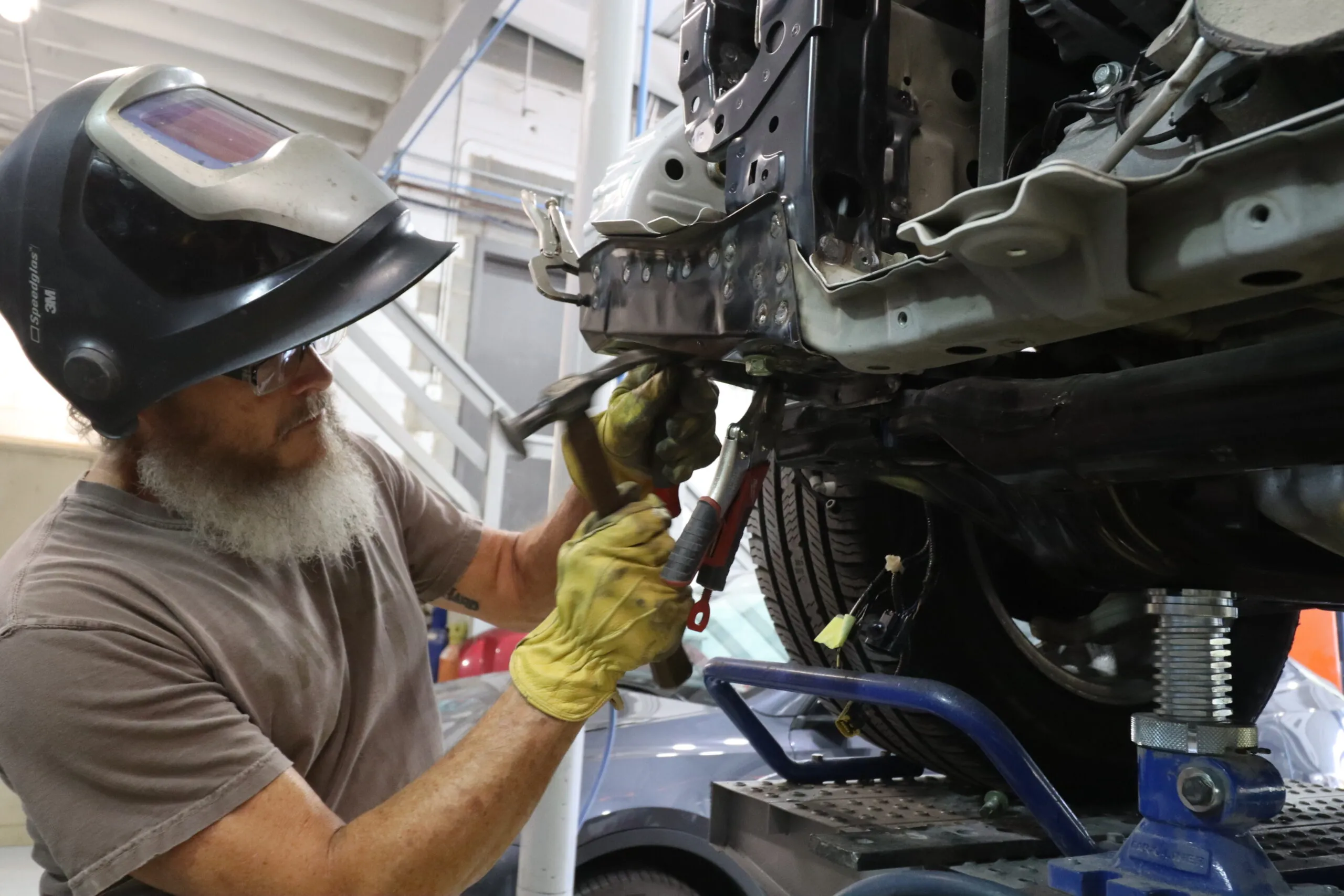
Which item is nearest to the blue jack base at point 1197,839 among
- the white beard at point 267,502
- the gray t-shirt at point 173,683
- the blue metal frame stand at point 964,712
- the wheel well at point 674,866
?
the blue metal frame stand at point 964,712

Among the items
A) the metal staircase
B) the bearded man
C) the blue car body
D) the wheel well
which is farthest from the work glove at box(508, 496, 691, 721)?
the metal staircase

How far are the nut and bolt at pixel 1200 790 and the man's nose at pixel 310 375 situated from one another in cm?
123

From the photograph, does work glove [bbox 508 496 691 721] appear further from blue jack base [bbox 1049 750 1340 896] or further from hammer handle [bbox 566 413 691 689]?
blue jack base [bbox 1049 750 1340 896]

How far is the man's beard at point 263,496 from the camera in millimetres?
1360

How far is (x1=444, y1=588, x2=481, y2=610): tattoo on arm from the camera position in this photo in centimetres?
183

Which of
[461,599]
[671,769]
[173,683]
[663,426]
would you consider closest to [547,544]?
[461,599]

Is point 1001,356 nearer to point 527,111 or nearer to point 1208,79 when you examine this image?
point 1208,79

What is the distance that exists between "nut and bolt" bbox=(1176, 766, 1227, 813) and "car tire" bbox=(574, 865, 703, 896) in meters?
1.59

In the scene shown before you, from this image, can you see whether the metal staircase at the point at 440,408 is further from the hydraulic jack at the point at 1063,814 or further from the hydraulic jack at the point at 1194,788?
the hydraulic jack at the point at 1194,788

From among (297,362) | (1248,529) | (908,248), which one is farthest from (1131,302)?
(297,362)

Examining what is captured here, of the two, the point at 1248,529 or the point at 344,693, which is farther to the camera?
the point at 344,693

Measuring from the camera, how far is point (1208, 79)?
672 mm

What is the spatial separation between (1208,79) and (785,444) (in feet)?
2.17

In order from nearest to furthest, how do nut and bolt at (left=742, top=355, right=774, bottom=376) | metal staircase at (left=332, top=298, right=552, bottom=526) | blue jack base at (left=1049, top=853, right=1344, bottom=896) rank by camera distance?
blue jack base at (left=1049, top=853, right=1344, bottom=896) → nut and bolt at (left=742, top=355, right=774, bottom=376) → metal staircase at (left=332, top=298, right=552, bottom=526)
